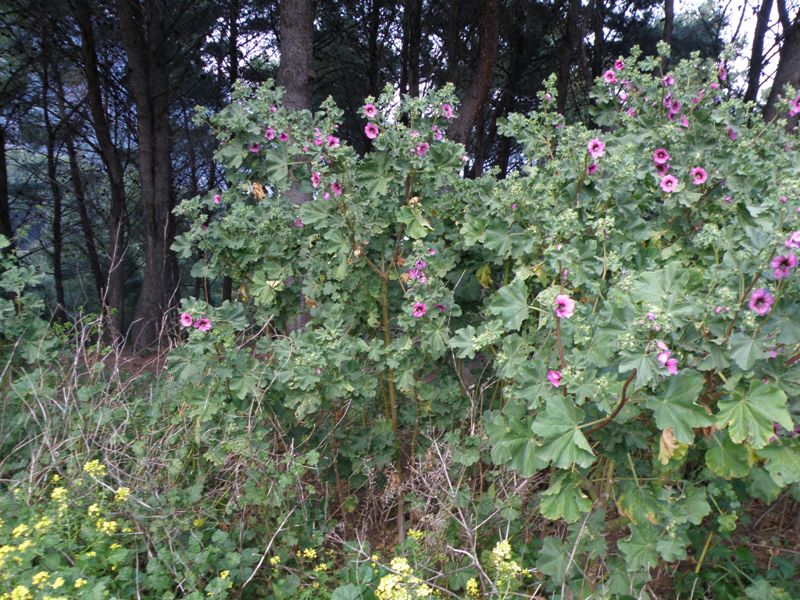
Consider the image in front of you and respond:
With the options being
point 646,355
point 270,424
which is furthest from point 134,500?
point 646,355

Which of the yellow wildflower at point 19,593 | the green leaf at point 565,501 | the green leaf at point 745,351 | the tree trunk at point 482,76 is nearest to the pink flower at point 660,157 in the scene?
the green leaf at point 745,351

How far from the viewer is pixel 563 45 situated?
866 centimetres

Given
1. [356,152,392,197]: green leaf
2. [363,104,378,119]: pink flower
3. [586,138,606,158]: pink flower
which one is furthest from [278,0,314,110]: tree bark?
[586,138,606,158]: pink flower

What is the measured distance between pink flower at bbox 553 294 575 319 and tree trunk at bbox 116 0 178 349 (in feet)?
19.4

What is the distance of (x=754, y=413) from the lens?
5.31 ft

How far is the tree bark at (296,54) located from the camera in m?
4.50

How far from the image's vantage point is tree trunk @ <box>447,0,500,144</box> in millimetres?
5727

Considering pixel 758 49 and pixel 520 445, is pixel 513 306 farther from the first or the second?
pixel 758 49

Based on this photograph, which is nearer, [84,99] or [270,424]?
[270,424]

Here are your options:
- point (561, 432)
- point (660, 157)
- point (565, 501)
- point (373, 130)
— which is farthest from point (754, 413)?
point (373, 130)

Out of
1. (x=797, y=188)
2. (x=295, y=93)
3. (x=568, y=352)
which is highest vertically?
(x=295, y=93)

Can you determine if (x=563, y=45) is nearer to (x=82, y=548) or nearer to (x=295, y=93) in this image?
(x=295, y=93)

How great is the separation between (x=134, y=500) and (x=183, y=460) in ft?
1.36

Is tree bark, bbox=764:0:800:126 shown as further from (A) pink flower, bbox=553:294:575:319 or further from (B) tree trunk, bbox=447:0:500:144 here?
(A) pink flower, bbox=553:294:575:319
